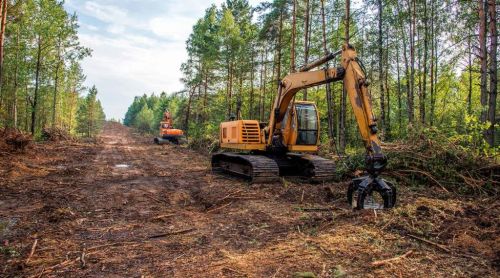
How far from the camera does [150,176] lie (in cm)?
1286

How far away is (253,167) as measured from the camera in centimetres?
1059

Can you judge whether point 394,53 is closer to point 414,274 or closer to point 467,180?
point 467,180

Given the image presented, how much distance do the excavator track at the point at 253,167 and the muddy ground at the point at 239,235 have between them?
1.15m

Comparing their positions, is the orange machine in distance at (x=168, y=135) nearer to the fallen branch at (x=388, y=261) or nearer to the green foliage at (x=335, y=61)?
the green foliage at (x=335, y=61)

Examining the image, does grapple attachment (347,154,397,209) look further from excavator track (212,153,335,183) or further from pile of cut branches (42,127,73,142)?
pile of cut branches (42,127,73,142)

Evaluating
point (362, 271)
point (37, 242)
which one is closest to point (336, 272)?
point (362, 271)

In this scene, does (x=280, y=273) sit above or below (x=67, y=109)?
below

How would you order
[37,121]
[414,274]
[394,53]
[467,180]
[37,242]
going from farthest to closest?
[37,121] → [394,53] → [467,180] → [37,242] → [414,274]

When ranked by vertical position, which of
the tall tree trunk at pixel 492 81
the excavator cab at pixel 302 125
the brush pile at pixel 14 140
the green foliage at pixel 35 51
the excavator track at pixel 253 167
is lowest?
the excavator track at pixel 253 167

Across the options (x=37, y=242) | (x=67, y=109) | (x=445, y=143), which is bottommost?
(x=37, y=242)

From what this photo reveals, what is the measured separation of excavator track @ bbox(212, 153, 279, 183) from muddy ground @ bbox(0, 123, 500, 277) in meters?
1.15

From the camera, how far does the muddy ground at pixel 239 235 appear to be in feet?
14.0

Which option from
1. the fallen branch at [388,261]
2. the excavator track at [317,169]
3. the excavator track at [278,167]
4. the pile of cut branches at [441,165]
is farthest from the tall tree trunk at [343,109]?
the fallen branch at [388,261]

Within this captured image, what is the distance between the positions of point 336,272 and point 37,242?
4.36m
